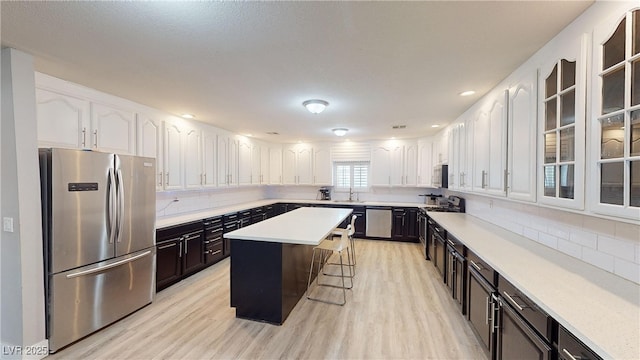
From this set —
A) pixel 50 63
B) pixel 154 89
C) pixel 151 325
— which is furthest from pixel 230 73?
pixel 151 325

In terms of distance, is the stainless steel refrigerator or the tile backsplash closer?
the tile backsplash

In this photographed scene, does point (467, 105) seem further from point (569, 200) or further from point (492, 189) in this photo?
point (569, 200)

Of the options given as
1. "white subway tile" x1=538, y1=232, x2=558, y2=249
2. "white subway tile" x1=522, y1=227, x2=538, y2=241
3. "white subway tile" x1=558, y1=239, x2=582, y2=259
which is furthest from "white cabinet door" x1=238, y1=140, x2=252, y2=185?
"white subway tile" x1=558, y1=239, x2=582, y2=259

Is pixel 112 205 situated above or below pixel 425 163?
below

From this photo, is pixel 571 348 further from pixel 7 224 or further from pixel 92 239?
pixel 7 224

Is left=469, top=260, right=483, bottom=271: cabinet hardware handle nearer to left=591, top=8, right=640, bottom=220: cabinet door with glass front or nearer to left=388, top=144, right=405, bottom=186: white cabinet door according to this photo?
left=591, top=8, right=640, bottom=220: cabinet door with glass front

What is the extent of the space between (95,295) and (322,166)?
5.03 meters

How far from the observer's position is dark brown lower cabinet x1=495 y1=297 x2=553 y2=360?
4.31 ft

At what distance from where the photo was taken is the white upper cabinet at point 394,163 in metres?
6.05

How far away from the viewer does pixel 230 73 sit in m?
2.36

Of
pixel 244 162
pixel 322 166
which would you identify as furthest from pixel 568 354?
pixel 322 166

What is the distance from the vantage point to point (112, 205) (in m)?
2.54

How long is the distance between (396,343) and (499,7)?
2.60m

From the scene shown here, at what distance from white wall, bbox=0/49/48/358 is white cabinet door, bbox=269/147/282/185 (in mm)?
4925
